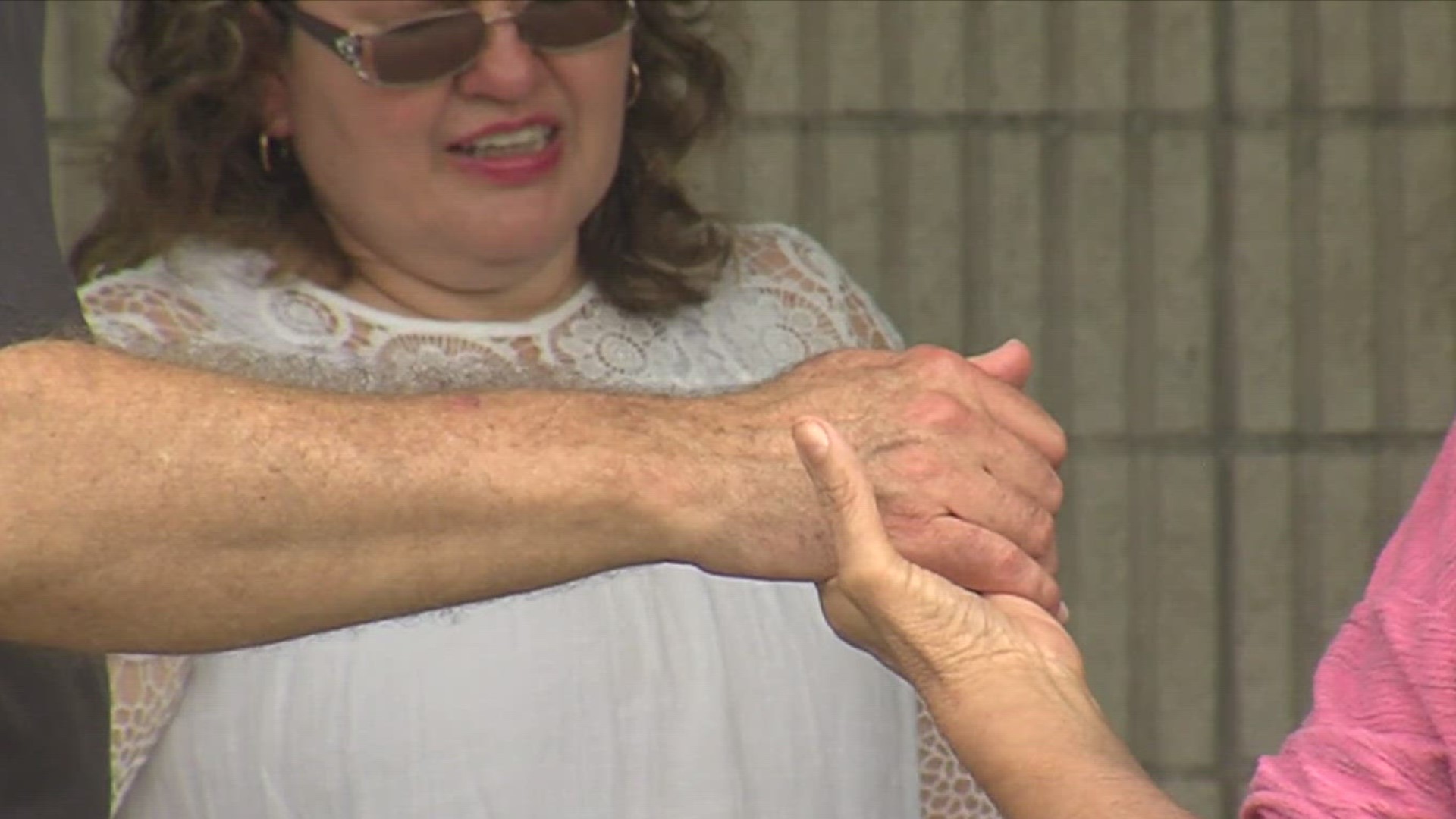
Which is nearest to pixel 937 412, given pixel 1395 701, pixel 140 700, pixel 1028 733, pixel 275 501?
pixel 1028 733

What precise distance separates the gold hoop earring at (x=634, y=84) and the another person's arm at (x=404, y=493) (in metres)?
0.80

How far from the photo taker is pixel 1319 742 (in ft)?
7.50

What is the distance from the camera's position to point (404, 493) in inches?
103

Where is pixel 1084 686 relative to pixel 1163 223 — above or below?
above

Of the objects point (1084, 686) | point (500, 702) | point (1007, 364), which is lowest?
point (500, 702)

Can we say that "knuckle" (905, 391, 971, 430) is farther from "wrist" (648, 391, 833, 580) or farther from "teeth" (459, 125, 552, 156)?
"teeth" (459, 125, 552, 156)

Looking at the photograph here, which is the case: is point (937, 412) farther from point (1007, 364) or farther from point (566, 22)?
point (566, 22)

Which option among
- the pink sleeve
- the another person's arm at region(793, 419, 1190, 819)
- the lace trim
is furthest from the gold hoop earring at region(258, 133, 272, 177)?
the pink sleeve

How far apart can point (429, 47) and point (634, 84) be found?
1.19 ft

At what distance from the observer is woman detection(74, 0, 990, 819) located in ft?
10.3

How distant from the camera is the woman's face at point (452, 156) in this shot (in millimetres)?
3379

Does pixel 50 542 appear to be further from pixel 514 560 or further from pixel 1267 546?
pixel 1267 546

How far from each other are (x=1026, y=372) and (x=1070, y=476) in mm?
1507

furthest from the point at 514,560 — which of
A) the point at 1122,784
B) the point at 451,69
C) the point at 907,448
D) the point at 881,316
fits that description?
the point at 881,316
